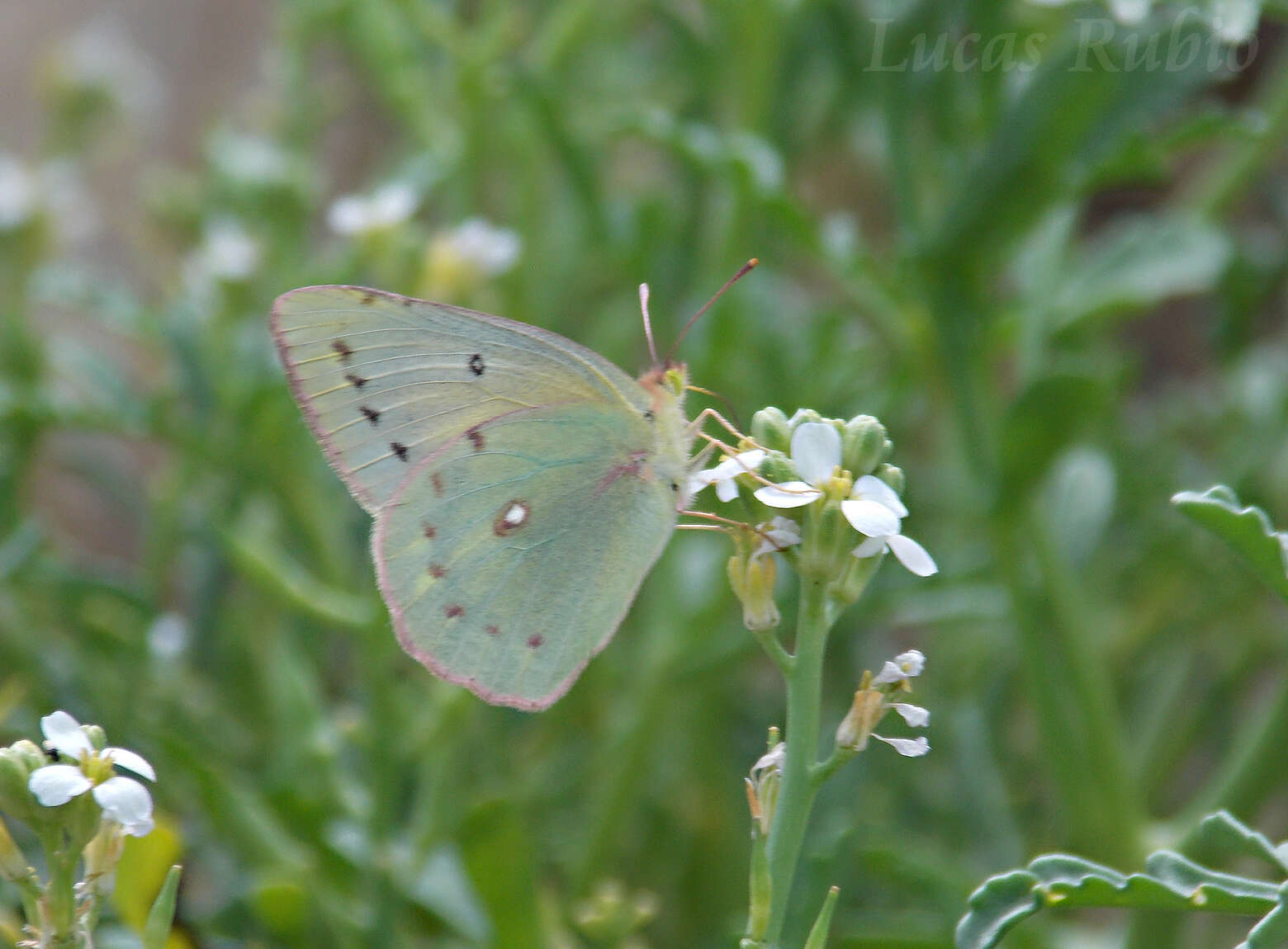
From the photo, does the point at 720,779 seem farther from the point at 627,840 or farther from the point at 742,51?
the point at 742,51

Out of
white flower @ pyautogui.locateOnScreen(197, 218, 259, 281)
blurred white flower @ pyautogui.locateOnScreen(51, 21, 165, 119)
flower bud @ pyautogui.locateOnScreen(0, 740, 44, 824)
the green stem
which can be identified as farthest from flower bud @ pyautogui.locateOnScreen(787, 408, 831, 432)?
blurred white flower @ pyautogui.locateOnScreen(51, 21, 165, 119)

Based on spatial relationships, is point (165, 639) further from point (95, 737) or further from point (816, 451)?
point (816, 451)

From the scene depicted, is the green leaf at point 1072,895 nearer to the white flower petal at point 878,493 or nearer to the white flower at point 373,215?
the white flower petal at point 878,493

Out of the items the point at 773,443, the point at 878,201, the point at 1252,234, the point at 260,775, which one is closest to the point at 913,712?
the point at 773,443

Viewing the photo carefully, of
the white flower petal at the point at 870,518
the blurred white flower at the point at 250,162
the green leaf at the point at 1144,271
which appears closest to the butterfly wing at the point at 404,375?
the white flower petal at the point at 870,518

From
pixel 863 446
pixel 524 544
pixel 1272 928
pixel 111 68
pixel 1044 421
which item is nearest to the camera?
pixel 1272 928

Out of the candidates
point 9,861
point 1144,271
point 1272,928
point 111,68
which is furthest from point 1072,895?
point 111,68

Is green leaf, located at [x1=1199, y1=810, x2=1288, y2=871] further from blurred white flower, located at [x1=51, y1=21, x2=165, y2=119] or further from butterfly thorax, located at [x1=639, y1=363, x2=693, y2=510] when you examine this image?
blurred white flower, located at [x1=51, y1=21, x2=165, y2=119]
